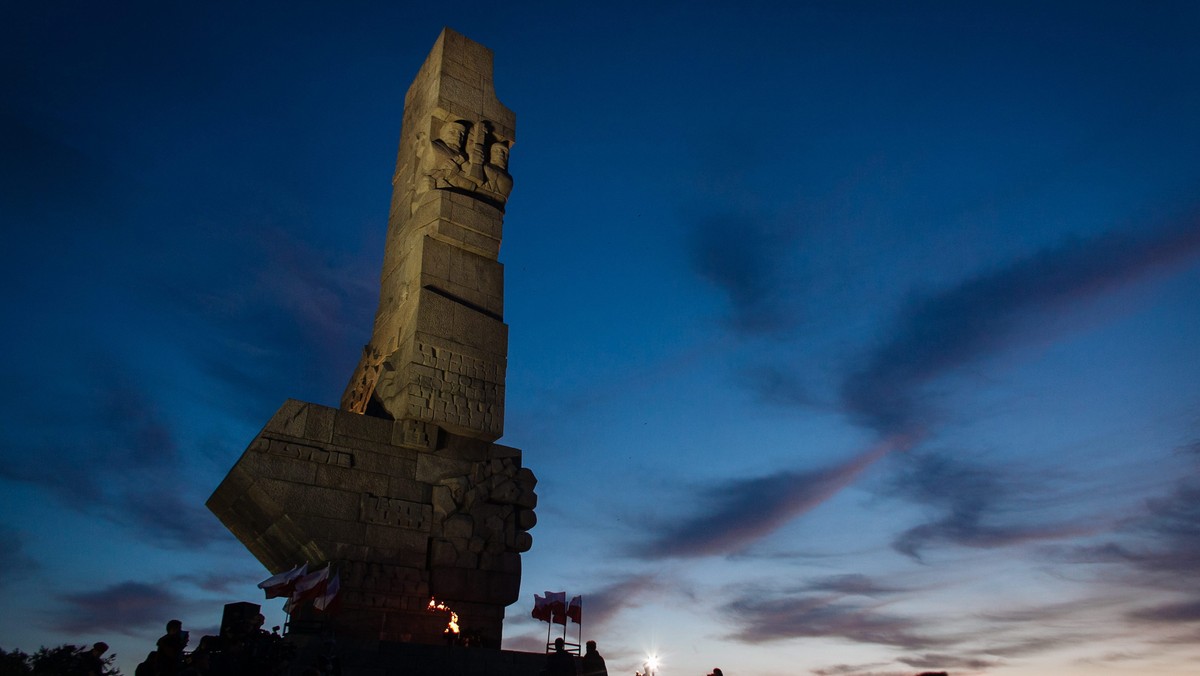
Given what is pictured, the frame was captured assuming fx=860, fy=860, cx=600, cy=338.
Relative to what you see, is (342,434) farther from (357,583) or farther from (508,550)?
(508,550)

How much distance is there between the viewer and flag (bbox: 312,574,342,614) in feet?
42.1

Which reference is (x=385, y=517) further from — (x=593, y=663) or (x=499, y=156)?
(x=499, y=156)

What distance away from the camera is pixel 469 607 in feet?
48.6

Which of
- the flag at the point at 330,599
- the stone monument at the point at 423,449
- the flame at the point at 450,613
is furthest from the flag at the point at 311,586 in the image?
the flame at the point at 450,613

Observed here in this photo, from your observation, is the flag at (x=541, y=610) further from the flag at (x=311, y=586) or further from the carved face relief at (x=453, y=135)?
the carved face relief at (x=453, y=135)

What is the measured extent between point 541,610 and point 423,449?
3.68 meters

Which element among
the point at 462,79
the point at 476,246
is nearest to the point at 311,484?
the point at 476,246

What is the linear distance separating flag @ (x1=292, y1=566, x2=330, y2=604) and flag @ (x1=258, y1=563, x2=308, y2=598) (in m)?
0.29

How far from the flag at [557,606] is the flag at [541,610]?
6 centimetres

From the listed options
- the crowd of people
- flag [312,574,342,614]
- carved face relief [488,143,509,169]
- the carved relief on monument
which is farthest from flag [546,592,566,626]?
carved face relief [488,143,509,169]

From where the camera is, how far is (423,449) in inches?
611

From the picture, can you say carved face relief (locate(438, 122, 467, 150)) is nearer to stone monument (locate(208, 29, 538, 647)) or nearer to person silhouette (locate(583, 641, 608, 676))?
stone monument (locate(208, 29, 538, 647))

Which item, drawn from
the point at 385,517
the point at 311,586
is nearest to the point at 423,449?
the point at 385,517

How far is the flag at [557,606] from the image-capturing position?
15.8m
